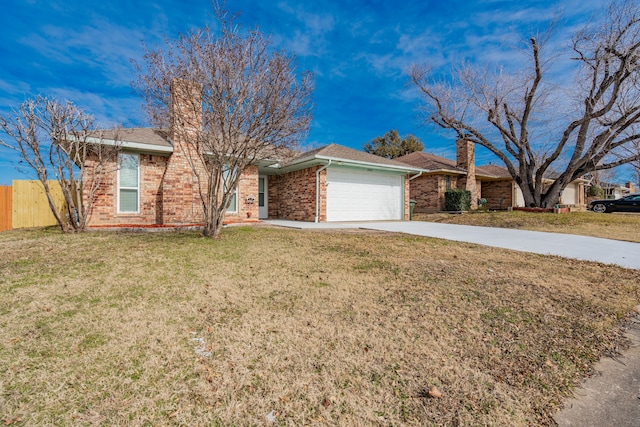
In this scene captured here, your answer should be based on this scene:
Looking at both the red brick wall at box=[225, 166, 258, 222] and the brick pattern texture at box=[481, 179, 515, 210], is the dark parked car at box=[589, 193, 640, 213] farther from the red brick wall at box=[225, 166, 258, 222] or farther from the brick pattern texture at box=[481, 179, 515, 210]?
the red brick wall at box=[225, 166, 258, 222]

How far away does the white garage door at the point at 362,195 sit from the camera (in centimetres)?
1207

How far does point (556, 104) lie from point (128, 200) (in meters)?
21.8

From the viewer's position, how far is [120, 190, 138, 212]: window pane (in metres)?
9.27

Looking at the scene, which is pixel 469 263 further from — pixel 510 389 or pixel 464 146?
pixel 464 146

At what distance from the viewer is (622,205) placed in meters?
17.4

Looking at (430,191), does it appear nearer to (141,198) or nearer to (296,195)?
(296,195)

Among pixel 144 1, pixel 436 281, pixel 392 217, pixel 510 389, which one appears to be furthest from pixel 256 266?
pixel 392 217

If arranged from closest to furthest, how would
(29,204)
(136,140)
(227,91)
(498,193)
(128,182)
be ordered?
(227,91)
(136,140)
(128,182)
(29,204)
(498,193)

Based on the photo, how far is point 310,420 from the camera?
4.97 ft

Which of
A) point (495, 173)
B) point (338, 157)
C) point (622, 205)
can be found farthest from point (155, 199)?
point (622, 205)

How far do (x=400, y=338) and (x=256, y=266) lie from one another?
272 cm

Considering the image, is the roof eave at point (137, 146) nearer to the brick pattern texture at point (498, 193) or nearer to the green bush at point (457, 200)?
the green bush at point (457, 200)

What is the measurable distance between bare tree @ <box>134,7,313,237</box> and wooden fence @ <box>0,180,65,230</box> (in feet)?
22.9

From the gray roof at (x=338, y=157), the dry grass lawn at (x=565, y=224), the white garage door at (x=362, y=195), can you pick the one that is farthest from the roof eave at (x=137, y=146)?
the dry grass lawn at (x=565, y=224)
